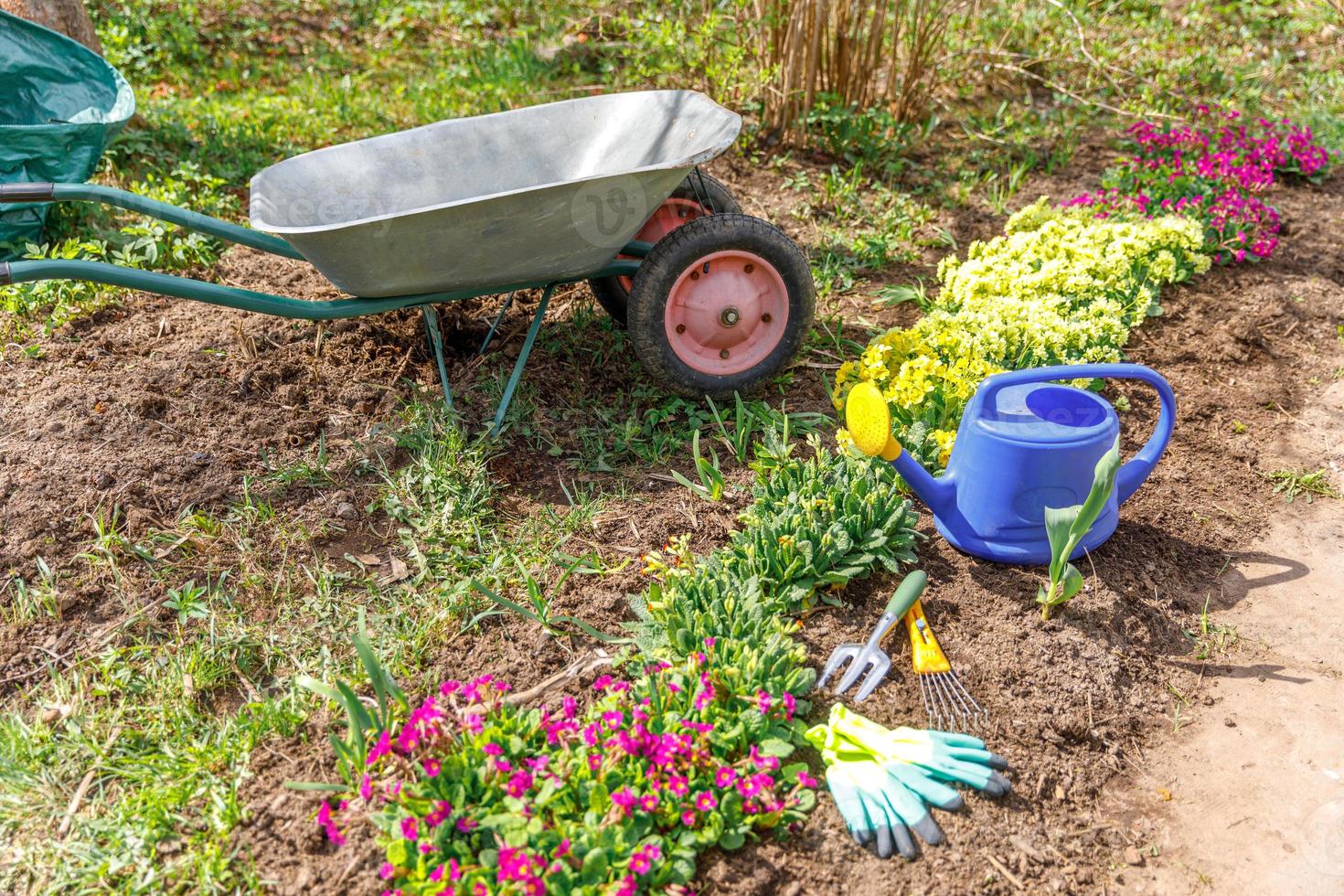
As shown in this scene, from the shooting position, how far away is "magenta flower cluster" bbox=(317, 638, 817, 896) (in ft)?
5.37

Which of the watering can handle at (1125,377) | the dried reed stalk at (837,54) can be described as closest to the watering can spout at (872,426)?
the watering can handle at (1125,377)

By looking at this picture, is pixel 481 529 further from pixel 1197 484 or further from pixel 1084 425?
pixel 1197 484

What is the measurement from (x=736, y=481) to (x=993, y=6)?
178 inches

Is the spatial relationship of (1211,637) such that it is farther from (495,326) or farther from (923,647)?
(495,326)

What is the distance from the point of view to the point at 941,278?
11.7 ft

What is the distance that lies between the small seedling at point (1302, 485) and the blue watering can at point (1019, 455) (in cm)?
67

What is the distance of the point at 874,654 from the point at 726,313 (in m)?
1.14

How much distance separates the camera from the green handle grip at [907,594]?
2088 millimetres

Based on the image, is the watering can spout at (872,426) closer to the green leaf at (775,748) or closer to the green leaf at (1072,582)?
the green leaf at (1072,582)

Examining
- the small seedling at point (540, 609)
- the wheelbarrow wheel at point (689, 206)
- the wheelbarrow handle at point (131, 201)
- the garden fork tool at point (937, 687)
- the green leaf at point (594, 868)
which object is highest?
the wheelbarrow handle at point (131, 201)

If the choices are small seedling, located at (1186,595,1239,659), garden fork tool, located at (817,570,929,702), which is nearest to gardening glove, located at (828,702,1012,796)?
garden fork tool, located at (817,570,929,702)

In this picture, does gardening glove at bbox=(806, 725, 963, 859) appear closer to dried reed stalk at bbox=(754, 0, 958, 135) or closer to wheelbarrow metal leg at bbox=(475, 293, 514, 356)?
wheelbarrow metal leg at bbox=(475, 293, 514, 356)

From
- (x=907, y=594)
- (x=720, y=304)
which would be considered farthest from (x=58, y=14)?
(x=907, y=594)

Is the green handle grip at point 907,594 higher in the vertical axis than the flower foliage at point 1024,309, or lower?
lower
